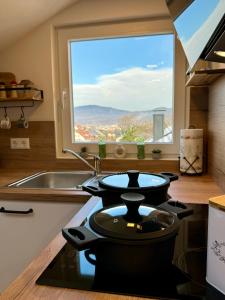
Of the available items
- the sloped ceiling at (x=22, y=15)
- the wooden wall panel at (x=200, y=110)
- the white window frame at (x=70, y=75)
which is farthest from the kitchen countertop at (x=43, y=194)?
the sloped ceiling at (x=22, y=15)

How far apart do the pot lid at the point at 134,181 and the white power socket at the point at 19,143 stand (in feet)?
4.28

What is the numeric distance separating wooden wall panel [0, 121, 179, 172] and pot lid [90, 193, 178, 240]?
1.26m

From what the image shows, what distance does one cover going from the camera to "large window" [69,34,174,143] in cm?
186

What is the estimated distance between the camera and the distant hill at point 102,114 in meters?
1.94

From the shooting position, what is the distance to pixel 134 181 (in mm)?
822

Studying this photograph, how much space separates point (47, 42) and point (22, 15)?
0.84 ft

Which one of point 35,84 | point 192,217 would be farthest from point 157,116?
point 192,217

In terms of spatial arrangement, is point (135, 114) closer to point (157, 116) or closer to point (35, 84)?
point (157, 116)

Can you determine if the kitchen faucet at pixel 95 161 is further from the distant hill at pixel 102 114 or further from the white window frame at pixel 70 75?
the distant hill at pixel 102 114

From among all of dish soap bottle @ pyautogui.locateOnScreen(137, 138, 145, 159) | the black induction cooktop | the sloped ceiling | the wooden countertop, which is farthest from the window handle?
the black induction cooktop

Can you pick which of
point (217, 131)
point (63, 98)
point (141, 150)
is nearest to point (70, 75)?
point (63, 98)

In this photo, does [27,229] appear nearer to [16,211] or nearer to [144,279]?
[16,211]

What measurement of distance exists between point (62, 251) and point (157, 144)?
1354 mm

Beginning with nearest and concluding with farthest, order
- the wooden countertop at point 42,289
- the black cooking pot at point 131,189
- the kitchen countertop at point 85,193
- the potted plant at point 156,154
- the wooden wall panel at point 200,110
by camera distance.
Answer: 1. the wooden countertop at point 42,289
2. the black cooking pot at point 131,189
3. the kitchen countertop at point 85,193
4. the wooden wall panel at point 200,110
5. the potted plant at point 156,154
